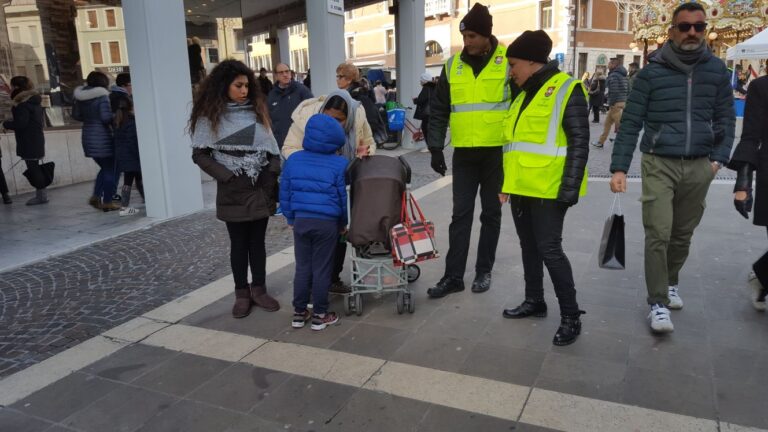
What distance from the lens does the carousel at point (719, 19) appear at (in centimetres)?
2111

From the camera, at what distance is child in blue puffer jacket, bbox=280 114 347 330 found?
12.0 ft

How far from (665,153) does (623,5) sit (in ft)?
129

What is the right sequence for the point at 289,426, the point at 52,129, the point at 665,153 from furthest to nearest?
the point at 52,129, the point at 665,153, the point at 289,426

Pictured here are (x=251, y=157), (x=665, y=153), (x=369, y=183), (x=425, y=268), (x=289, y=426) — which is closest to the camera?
(x=289, y=426)

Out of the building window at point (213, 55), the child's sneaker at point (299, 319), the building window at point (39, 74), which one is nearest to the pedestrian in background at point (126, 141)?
the building window at point (39, 74)

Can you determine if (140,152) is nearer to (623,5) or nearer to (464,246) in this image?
(464,246)

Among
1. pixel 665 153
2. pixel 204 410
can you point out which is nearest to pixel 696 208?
pixel 665 153

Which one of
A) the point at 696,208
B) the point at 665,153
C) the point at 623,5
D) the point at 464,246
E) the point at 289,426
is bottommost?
the point at 289,426

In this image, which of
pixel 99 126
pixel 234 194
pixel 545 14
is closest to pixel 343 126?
pixel 234 194

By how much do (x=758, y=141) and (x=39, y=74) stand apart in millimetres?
10612

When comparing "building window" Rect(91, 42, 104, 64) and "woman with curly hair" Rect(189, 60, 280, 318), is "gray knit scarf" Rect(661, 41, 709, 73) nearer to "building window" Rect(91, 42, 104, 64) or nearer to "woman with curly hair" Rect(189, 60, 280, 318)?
"woman with curly hair" Rect(189, 60, 280, 318)

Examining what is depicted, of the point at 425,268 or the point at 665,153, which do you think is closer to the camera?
the point at 665,153

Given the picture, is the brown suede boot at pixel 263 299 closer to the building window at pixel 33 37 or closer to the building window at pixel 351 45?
the building window at pixel 33 37

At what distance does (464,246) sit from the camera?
14.3ft
